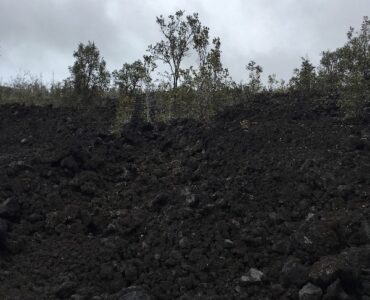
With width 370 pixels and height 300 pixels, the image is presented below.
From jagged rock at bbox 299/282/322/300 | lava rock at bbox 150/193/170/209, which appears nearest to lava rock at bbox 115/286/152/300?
jagged rock at bbox 299/282/322/300

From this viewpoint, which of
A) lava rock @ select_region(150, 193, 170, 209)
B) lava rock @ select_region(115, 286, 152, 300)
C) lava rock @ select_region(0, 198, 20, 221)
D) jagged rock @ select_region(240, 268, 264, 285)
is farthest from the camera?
lava rock @ select_region(150, 193, 170, 209)

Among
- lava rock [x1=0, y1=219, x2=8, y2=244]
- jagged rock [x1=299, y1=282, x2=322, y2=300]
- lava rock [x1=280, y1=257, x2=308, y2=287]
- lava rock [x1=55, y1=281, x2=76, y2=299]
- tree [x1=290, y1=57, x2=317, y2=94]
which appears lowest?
lava rock [x1=55, y1=281, x2=76, y2=299]

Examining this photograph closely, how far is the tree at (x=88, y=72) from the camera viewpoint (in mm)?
15875

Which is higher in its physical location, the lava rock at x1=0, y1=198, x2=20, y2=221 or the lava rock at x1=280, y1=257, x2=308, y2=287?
the lava rock at x1=0, y1=198, x2=20, y2=221

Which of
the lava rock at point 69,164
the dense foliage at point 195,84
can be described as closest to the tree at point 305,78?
the dense foliage at point 195,84

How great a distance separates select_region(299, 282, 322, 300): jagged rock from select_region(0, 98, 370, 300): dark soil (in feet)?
0.07

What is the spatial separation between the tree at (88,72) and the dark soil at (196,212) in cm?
540

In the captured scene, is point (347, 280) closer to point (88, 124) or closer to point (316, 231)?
point (316, 231)

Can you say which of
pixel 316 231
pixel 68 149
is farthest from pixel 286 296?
pixel 68 149

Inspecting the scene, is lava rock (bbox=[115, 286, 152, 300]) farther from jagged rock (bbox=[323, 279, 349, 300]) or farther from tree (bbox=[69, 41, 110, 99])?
tree (bbox=[69, 41, 110, 99])

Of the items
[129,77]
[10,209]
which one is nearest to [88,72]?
[129,77]

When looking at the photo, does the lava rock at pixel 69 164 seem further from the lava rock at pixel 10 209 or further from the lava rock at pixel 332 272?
the lava rock at pixel 332 272

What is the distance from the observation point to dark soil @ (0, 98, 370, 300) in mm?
5434

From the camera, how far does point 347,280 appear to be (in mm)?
4887
